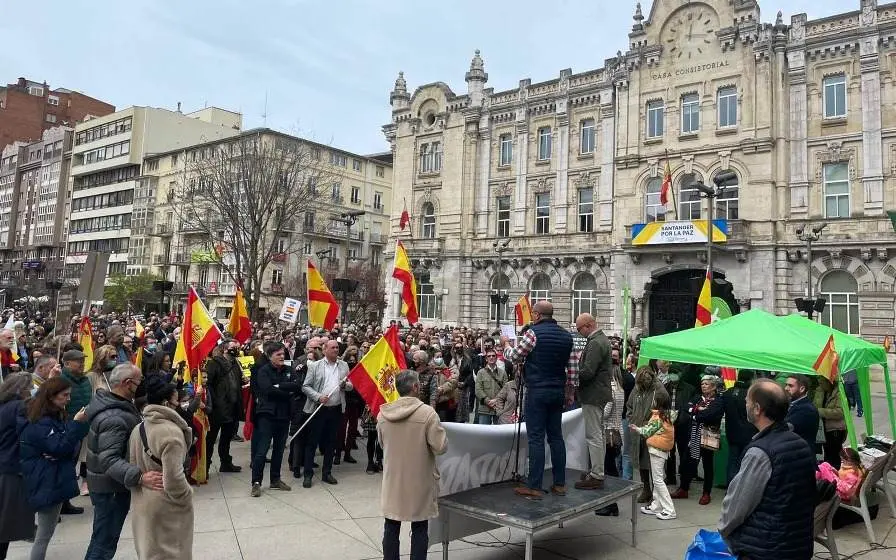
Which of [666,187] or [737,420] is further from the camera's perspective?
[666,187]

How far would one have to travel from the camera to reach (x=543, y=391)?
6.27m

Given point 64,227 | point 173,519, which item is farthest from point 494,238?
point 64,227

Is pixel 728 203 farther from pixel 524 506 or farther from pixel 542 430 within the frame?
pixel 524 506

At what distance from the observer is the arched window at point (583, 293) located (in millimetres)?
33344

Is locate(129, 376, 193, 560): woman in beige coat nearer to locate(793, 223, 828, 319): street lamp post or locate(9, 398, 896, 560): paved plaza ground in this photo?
locate(9, 398, 896, 560): paved plaza ground

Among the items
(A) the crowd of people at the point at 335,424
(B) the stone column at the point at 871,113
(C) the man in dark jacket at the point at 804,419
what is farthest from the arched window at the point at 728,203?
(C) the man in dark jacket at the point at 804,419

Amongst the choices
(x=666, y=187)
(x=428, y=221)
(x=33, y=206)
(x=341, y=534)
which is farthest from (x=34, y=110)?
(x=341, y=534)

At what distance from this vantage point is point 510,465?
270 inches

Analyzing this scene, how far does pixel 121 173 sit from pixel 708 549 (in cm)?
7785

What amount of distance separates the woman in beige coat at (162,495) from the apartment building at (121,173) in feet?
212

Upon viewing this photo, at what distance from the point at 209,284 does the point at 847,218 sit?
2018 inches

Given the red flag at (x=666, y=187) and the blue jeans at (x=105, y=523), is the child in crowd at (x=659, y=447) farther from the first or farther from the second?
the red flag at (x=666, y=187)

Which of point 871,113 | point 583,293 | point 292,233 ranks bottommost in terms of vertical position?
point 583,293

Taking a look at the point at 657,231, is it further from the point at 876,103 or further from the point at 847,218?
the point at 876,103
